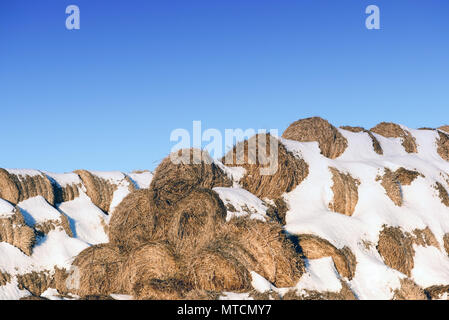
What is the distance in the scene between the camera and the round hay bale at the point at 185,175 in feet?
40.3

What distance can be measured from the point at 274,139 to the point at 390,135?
19.8ft

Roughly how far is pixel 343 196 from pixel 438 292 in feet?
10.7

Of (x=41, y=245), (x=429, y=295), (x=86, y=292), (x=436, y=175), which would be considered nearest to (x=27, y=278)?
(x=41, y=245)

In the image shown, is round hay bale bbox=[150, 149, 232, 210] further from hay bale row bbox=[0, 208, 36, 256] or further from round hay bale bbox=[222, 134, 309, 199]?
hay bale row bbox=[0, 208, 36, 256]

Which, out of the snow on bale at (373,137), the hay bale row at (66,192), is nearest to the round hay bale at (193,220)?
the hay bale row at (66,192)

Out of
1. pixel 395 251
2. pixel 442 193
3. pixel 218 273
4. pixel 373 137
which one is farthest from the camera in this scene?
pixel 373 137

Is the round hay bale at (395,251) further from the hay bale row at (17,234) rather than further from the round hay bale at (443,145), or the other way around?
the hay bale row at (17,234)

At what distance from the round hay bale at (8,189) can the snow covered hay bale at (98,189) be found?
2.31m

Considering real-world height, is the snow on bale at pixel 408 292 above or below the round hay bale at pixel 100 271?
below

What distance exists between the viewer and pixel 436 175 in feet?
51.5

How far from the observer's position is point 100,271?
1094 centimetres

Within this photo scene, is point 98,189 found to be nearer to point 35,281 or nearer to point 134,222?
point 35,281

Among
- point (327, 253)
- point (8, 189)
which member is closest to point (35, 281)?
point (8, 189)
